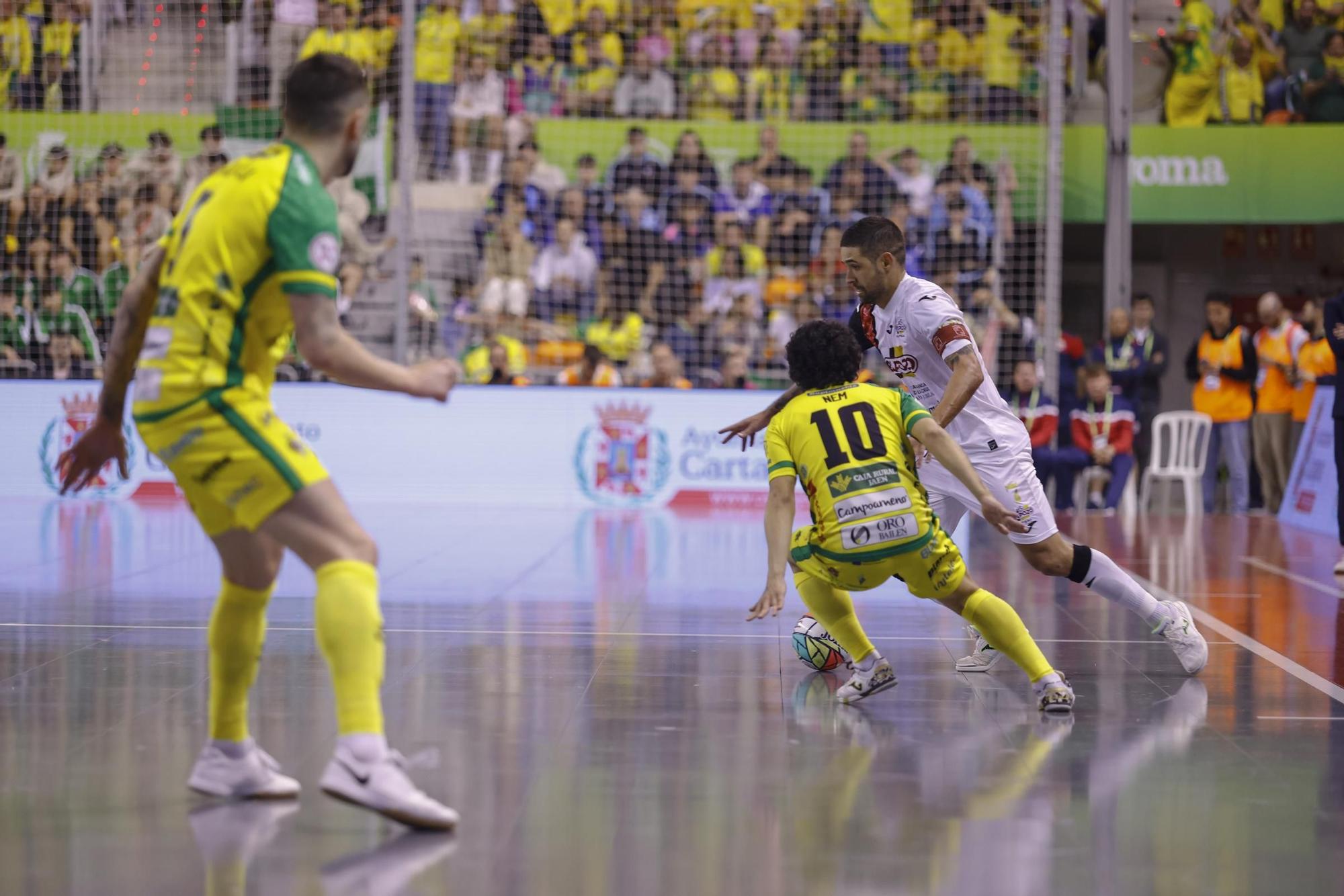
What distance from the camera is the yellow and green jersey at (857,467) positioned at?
536 cm

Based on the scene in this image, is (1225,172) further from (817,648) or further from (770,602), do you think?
(770,602)

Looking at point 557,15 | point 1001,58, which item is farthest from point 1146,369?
point 557,15

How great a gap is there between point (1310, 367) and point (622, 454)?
705cm

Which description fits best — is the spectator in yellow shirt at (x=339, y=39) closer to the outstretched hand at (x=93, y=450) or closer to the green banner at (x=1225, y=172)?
the green banner at (x=1225, y=172)

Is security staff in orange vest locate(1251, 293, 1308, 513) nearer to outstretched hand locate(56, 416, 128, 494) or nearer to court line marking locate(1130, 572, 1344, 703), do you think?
court line marking locate(1130, 572, 1344, 703)

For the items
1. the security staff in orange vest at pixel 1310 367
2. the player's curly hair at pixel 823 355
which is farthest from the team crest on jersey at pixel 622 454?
the player's curly hair at pixel 823 355

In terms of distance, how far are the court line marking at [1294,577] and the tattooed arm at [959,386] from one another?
4228mm

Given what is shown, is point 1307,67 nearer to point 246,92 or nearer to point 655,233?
point 655,233

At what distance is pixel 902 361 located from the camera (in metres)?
6.45

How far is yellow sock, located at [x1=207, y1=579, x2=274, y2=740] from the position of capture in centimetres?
417

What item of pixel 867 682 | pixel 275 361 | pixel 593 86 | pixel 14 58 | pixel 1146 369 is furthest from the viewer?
pixel 593 86

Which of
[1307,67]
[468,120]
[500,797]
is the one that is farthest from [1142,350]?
[500,797]

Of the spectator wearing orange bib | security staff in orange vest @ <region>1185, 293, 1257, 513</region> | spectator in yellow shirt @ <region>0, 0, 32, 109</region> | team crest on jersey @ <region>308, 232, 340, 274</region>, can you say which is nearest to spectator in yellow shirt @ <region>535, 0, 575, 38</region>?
the spectator wearing orange bib

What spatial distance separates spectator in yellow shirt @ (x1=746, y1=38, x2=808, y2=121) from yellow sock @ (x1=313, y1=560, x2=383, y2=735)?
14802 millimetres
